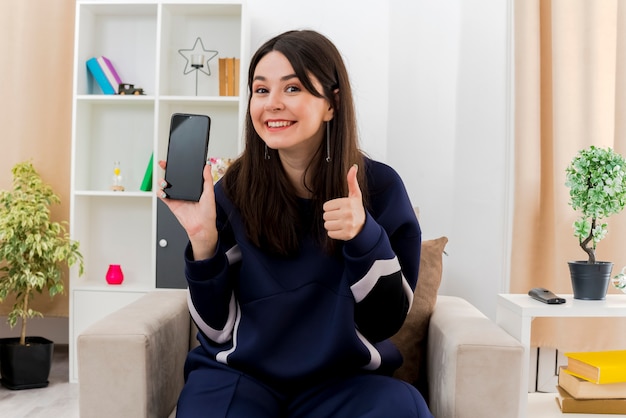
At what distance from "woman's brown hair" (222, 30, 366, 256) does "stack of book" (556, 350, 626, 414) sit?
789 millimetres

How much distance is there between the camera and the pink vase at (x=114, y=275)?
11.0 ft

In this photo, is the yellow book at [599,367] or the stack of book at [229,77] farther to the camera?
the stack of book at [229,77]

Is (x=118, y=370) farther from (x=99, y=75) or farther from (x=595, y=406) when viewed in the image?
(x=99, y=75)

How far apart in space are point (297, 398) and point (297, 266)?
269 mm

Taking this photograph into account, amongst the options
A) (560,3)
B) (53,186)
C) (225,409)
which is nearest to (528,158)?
(560,3)

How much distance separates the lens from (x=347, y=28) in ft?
11.2

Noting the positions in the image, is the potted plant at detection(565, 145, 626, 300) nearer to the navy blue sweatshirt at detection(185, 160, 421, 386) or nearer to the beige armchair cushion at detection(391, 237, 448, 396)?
the beige armchair cushion at detection(391, 237, 448, 396)

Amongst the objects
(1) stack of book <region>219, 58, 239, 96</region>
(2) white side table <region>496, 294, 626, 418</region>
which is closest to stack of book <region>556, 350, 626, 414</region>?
(2) white side table <region>496, 294, 626, 418</region>

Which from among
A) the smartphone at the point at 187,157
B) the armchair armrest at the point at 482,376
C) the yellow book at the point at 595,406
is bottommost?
the yellow book at the point at 595,406

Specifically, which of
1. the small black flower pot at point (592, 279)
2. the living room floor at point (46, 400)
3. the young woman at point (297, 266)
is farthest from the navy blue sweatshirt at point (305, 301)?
the living room floor at point (46, 400)

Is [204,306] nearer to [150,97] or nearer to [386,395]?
[386,395]

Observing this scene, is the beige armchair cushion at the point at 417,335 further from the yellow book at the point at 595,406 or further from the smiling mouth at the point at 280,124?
the smiling mouth at the point at 280,124

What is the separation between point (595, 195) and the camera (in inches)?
73.8

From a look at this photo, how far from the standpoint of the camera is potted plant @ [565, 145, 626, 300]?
1.86 m
